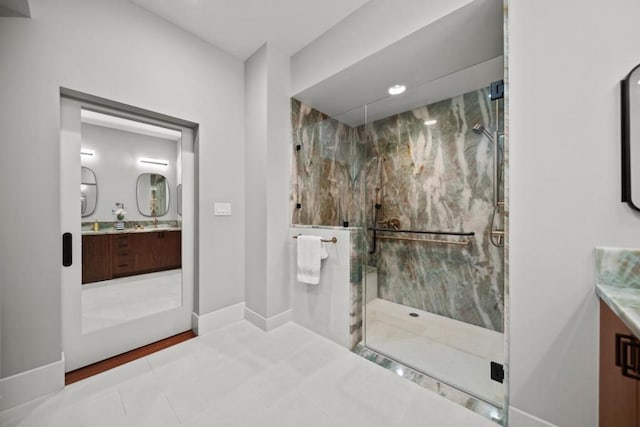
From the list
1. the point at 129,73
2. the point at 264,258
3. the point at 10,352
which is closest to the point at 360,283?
the point at 264,258

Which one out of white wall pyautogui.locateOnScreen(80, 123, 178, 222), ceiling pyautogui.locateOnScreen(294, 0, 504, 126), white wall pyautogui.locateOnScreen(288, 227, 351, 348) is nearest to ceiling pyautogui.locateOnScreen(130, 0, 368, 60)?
ceiling pyautogui.locateOnScreen(294, 0, 504, 126)

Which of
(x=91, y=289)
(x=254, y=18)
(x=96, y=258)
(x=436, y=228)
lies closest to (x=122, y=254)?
(x=96, y=258)

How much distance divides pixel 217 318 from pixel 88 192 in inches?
58.5

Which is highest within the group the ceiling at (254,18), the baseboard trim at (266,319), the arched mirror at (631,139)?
the ceiling at (254,18)

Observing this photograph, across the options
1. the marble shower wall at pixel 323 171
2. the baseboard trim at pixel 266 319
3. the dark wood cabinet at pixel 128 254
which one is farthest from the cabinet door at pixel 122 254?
the marble shower wall at pixel 323 171

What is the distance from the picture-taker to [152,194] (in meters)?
2.12

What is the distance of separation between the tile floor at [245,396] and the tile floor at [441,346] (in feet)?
0.80

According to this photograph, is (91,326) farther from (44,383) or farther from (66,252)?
(66,252)

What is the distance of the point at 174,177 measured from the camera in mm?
2211

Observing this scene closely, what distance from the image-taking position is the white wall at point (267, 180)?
87.4 inches

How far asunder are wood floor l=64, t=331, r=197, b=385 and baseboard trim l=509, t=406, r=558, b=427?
2356 millimetres

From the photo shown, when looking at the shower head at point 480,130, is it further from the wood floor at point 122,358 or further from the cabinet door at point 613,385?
the wood floor at point 122,358

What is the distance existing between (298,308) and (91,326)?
1611 millimetres

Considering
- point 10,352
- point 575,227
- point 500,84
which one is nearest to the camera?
point 575,227
